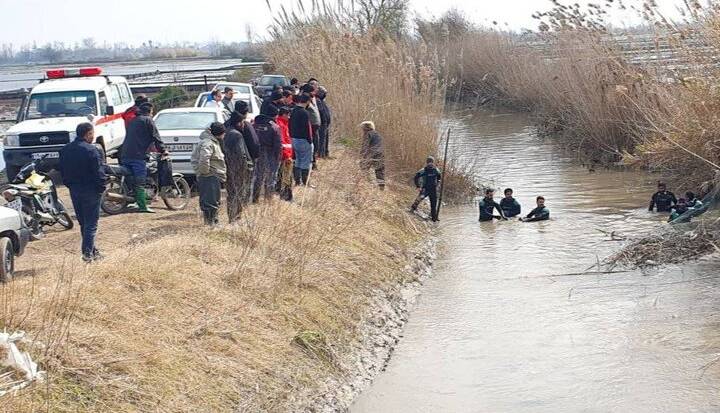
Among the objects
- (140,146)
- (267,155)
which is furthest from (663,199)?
(140,146)

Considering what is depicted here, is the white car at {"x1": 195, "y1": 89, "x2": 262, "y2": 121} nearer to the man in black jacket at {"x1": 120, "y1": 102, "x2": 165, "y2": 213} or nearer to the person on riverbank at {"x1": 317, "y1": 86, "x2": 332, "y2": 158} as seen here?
the person on riverbank at {"x1": 317, "y1": 86, "x2": 332, "y2": 158}

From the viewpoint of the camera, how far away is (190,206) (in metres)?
14.6

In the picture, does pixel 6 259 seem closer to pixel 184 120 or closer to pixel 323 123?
pixel 184 120

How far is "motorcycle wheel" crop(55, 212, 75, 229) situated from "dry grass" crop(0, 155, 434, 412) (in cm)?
14

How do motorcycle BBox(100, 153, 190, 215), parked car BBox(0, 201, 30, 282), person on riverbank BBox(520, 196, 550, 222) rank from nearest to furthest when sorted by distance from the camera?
parked car BBox(0, 201, 30, 282) → motorcycle BBox(100, 153, 190, 215) → person on riverbank BBox(520, 196, 550, 222)

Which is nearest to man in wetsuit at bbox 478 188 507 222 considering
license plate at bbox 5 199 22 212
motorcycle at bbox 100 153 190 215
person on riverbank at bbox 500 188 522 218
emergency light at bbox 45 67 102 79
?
person on riverbank at bbox 500 188 522 218

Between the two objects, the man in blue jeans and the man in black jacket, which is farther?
the man in black jacket

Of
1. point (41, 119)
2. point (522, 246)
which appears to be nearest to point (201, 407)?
point (522, 246)

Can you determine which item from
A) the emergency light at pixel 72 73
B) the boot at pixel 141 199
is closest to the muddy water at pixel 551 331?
the boot at pixel 141 199

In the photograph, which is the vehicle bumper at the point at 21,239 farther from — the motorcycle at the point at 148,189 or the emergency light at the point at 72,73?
the emergency light at the point at 72,73

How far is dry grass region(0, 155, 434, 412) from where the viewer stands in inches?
261

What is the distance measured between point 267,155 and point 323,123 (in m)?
5.43

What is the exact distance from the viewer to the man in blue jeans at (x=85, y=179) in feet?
32.4

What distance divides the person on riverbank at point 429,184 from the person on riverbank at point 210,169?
271 inches
